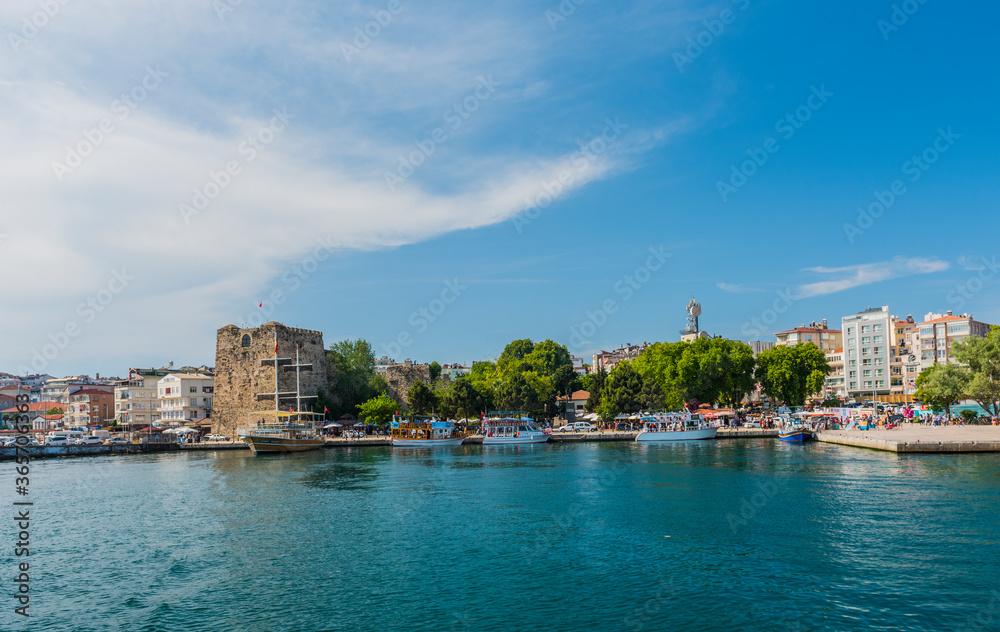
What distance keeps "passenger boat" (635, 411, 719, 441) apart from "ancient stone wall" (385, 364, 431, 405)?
2448 cm

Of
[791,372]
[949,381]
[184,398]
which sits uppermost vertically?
[791,372]

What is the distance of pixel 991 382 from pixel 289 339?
51.0 m

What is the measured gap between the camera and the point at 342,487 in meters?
26.7

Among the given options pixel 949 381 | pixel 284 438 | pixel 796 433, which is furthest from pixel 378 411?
pixel 949 381

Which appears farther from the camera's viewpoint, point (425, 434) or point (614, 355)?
point (614, 355)

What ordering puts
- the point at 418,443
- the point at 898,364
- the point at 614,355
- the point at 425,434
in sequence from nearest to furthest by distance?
the point at 418,443, the point at 425,434, the point at 898,364, the point at 614,355

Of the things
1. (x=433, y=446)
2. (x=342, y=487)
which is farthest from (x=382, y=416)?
(x=342, y=487)

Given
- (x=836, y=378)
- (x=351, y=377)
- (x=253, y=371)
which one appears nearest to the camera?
(x=253, y=371)

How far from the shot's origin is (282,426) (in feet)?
163

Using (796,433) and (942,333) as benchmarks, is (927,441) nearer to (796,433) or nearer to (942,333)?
(796,433)

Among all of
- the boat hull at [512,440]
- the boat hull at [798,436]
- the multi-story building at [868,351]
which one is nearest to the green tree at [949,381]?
the boat hull at [798,436]

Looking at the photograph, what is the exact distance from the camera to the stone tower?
57625mm

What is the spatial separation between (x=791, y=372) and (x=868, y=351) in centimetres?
2730

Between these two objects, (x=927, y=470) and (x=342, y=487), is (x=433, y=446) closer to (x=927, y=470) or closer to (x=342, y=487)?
(x=342, y=487)
